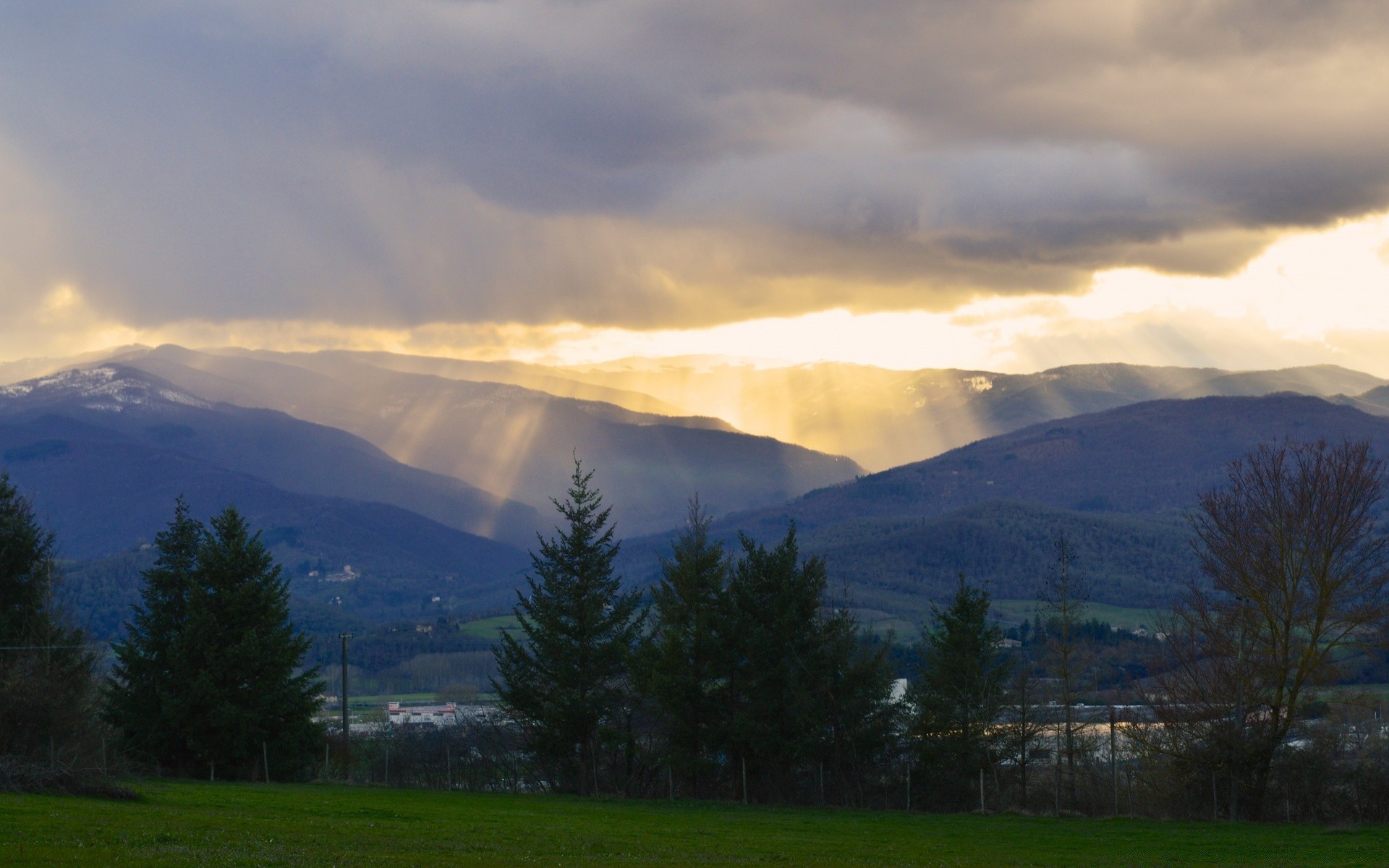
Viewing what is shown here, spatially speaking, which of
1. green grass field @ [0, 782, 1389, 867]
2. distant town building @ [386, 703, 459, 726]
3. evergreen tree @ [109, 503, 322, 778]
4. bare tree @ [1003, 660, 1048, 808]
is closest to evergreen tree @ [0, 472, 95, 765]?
evergreen tree @ [109, 503, 322, 778]

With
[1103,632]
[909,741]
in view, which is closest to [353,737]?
[909,741]

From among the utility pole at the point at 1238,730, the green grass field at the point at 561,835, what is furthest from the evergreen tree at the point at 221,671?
the utility pole at the point at 1238,730

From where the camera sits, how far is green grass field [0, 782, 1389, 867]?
20.0 m

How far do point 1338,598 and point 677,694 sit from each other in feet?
75.5

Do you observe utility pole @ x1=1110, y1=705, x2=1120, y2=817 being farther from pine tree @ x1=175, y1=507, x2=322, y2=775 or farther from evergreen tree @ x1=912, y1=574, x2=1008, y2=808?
pine tree @ x1=175, y1=507, x2=322, y2=775

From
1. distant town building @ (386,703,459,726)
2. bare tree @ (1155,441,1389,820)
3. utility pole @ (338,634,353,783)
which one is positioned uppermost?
bare tree @ (1155,441,1389,820)

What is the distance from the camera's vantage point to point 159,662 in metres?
48.6

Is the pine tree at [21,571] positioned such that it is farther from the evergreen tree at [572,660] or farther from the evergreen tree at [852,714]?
the evergreen tree at [852,714]

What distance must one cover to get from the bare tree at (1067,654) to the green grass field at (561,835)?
5.72m

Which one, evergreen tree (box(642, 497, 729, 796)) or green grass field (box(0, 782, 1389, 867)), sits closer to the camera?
green grass field (box(0, 782, 1389, 867))

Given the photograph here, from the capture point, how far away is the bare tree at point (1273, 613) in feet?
123

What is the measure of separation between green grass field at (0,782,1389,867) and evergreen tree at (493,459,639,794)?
7.61 meters

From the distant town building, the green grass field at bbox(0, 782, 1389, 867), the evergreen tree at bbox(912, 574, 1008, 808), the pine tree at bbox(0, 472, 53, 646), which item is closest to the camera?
the green grass field at bbox(0, 782, 1389, 867)

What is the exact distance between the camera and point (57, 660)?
45.3 meters
